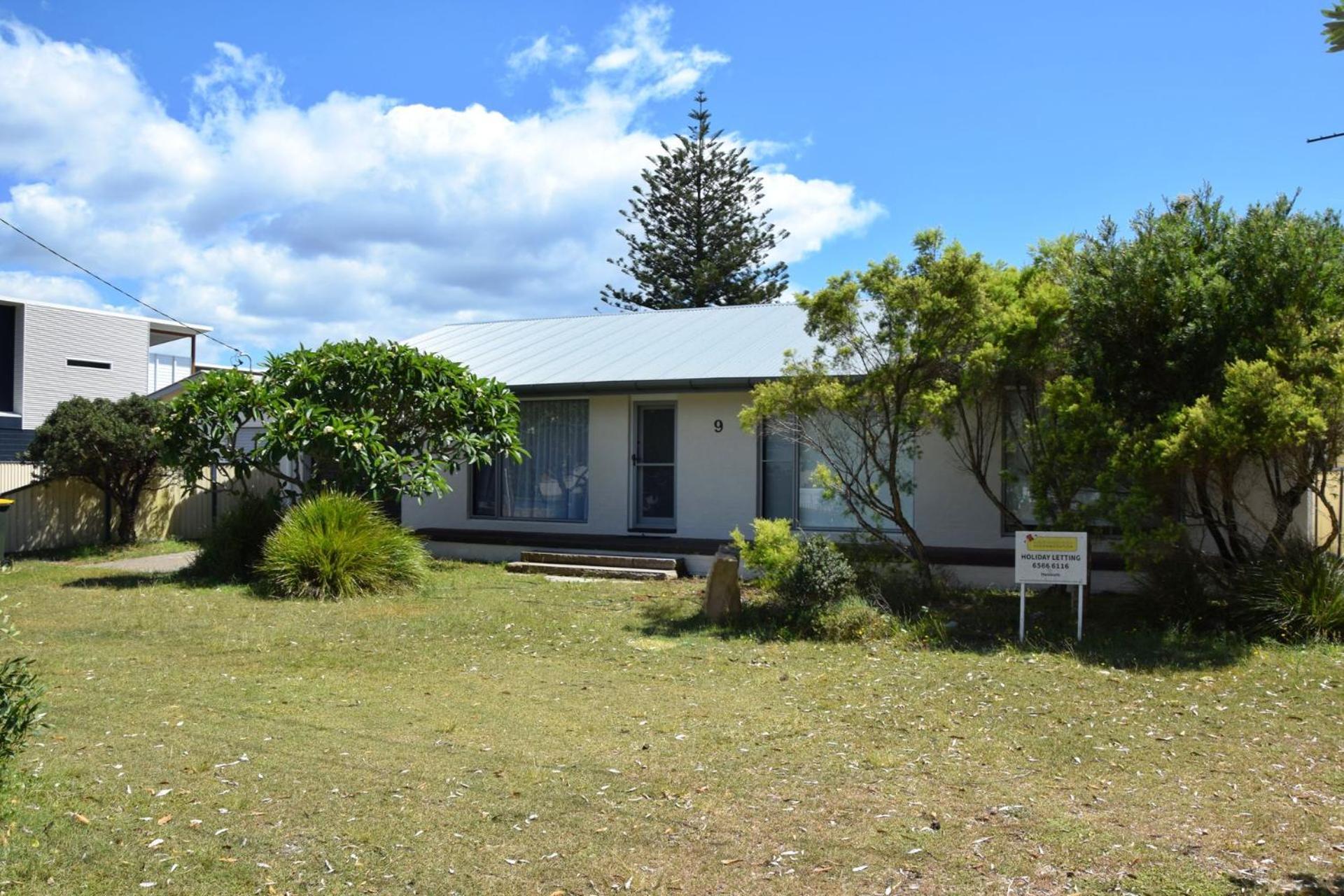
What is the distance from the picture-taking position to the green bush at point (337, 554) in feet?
38.3

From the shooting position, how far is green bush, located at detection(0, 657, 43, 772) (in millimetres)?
4547

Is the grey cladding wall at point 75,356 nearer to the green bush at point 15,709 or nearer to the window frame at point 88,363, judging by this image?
the window frame at point 88,363

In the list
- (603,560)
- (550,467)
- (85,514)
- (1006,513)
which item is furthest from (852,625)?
(85,514)

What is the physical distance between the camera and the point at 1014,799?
16.8 feet

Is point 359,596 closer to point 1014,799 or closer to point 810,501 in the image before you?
point 810,501

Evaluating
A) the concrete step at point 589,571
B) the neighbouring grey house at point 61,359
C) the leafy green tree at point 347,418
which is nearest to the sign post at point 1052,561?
the concrete step at point 589,571

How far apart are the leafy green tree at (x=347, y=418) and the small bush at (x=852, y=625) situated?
5.82 metres

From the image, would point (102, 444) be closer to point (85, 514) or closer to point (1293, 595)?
point (85, 514)

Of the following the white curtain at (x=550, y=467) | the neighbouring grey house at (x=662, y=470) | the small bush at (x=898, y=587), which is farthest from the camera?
the white curtain at (x=550, y=467)

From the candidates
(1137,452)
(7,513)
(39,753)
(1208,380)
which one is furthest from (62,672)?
(7,513)

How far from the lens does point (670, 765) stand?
221 inches

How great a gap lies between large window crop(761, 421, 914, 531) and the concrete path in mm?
7715

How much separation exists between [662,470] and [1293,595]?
8175 mm

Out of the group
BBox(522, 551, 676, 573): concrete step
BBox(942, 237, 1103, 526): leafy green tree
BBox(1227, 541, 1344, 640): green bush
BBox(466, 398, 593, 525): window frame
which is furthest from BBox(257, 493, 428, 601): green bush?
BBox(1227, 541, 1344, 640): green bush
